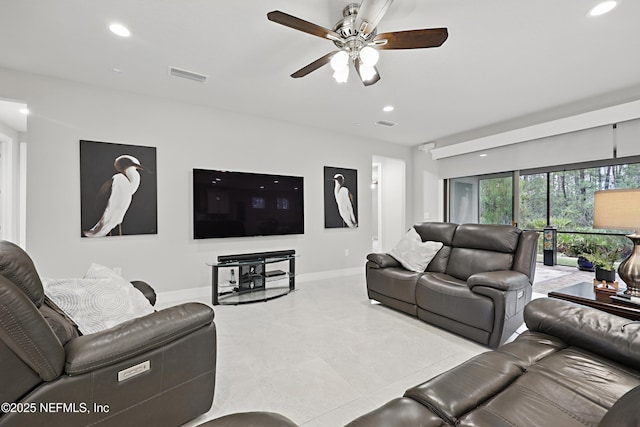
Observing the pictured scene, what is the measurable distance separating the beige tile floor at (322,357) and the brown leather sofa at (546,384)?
0.77 m

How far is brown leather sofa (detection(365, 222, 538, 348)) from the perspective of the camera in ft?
7.79

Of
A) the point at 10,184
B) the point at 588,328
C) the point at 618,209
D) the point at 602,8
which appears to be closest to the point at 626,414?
the point at 588,328

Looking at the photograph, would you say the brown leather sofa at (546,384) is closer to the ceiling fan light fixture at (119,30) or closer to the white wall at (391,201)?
the ceiling fan light fixture at (119,30)

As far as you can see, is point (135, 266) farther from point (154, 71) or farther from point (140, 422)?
point (140, 422)

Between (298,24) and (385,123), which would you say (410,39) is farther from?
(385,123)

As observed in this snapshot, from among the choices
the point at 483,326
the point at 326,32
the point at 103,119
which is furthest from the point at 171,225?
the point at 483,326

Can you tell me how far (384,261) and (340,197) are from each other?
2.03m

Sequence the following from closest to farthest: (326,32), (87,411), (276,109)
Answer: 1. (87,411)
2. (326,32)
3. (276,109)

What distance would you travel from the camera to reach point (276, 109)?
4.08 metres

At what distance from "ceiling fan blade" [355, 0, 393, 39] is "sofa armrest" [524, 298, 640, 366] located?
210cm

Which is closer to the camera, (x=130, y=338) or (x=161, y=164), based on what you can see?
(x=130, y=338)

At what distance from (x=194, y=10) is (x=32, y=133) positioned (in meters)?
2.50

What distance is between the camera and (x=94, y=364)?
1168mm

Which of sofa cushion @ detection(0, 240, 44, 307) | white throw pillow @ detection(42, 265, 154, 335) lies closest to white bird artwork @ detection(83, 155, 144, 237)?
white throw pillow @ detection(42, 265, 154, 335)
